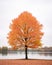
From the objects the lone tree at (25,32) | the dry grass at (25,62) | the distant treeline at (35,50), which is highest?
the lone tree at (25,32)

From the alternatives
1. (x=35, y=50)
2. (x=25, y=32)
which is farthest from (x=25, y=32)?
(x=35, y=50)

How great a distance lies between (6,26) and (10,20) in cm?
15

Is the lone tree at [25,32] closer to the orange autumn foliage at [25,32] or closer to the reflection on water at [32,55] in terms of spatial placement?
the orange autumn foliage at [25,32]

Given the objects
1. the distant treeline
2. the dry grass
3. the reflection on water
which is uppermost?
the distant treeline

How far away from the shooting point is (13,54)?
4324 millimetres

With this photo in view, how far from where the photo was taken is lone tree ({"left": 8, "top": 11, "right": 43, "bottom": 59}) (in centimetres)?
434

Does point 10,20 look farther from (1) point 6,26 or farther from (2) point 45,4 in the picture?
(2) point 45,4

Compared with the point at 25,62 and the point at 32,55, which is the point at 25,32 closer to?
the point at 32,55

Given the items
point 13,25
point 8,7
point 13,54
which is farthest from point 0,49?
point 8,7

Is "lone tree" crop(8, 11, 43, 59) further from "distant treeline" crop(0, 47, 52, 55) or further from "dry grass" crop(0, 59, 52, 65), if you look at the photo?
"dry grass" crop(0, 59, 52, 65)

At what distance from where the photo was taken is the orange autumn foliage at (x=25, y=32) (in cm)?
434

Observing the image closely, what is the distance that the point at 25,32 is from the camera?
436 cm

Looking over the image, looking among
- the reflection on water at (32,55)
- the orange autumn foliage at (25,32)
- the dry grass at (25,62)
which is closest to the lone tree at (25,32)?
the orange autumn foliage at (25,32)

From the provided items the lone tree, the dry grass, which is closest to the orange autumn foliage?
the lone tree
